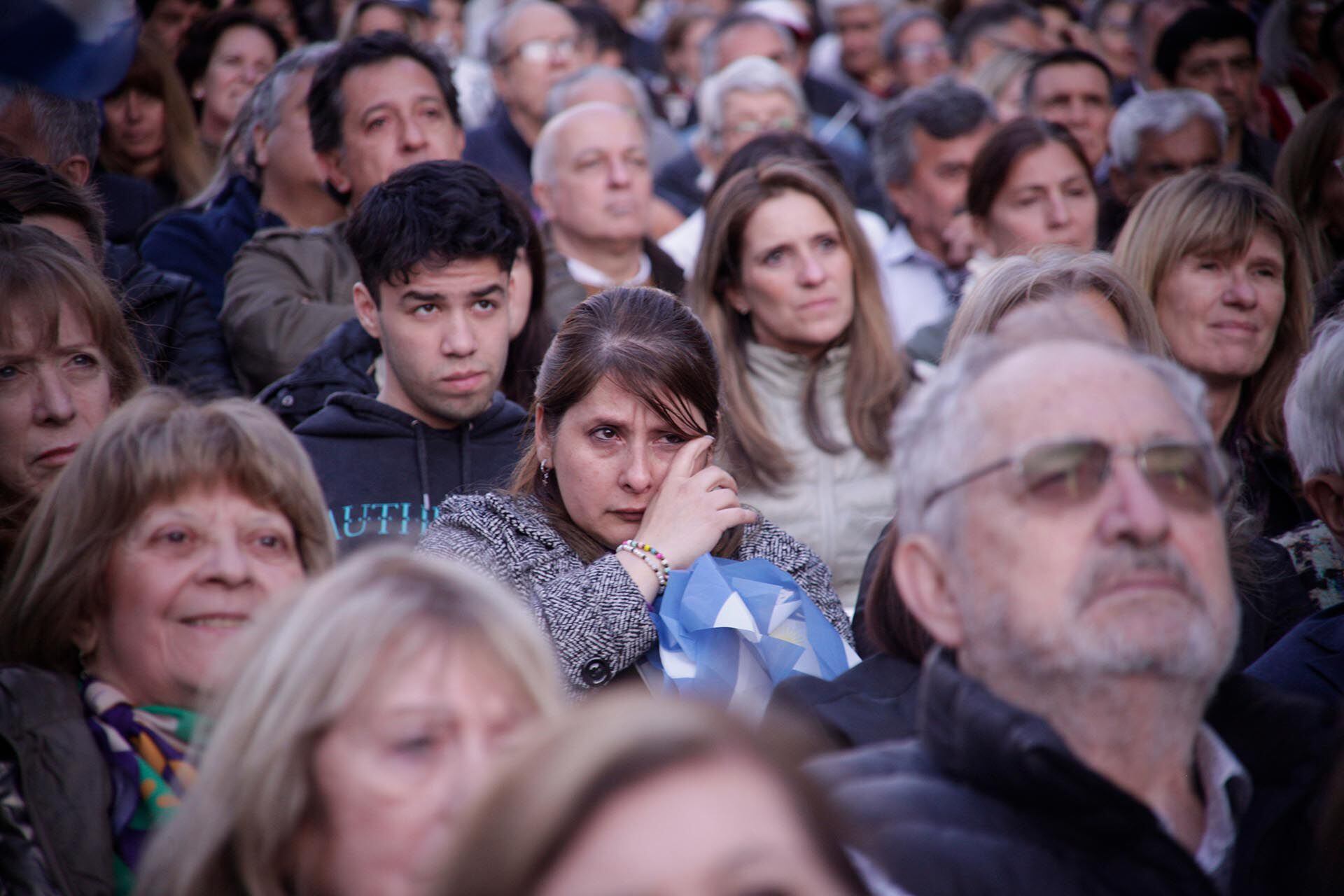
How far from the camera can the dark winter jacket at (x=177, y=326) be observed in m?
4.75

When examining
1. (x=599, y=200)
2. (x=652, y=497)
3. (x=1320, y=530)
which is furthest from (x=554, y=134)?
(x=1320, y=530)

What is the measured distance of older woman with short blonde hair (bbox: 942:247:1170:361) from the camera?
3.76 metres

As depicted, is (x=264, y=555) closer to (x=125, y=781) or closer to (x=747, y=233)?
(x=125, y=781)

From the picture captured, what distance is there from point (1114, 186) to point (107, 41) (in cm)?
463

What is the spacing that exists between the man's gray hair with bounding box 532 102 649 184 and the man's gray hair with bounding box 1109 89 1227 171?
2.25 metres

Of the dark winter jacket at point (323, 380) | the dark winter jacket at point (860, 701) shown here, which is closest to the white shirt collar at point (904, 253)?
the dark winter jacket at point (323, 380)

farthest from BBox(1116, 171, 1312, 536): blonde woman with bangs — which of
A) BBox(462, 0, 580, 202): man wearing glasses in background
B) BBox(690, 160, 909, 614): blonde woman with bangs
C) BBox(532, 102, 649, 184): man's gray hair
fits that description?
BBox(462, 0, 580, 202): man wearing glasses in background

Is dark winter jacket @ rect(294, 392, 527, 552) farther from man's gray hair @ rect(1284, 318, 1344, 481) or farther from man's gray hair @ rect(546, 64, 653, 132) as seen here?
man's gray hair @ rect(546, 64, 653, 132)

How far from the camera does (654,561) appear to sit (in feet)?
11.5

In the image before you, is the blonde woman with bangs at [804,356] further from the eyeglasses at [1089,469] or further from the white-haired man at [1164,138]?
the eyeglasses at [1089,469]

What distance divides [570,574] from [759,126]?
15.1 feet

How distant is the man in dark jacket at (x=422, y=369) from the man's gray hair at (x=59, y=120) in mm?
1356

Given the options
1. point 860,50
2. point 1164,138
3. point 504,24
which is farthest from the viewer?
point 860,50

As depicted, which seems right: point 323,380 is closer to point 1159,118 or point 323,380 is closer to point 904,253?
point 904,253
